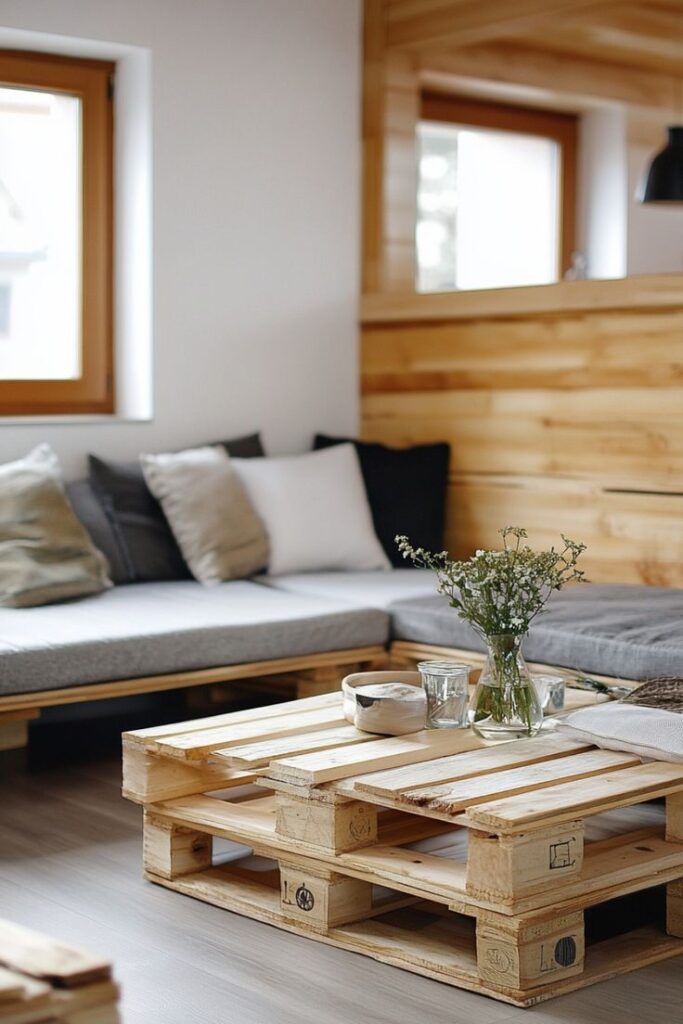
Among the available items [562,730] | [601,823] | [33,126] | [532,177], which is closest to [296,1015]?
[562,730]

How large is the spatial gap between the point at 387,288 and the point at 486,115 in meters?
1.22

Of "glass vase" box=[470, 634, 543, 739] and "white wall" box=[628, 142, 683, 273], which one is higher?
"white wall" box=[628, 142, 683, 273]

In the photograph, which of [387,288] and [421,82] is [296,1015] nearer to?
[387,288]

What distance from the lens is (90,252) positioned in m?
4.90

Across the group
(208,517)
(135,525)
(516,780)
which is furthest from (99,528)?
(516,780)

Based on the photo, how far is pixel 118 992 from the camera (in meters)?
1.74

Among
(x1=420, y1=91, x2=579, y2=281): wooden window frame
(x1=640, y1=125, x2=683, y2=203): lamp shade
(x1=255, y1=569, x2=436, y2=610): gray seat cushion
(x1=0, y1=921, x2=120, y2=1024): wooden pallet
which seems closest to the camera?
(x1=0, y1=921, x2=120, y2=1024): wooden pallet

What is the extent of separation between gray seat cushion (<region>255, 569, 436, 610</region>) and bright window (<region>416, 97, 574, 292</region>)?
66.5 inches

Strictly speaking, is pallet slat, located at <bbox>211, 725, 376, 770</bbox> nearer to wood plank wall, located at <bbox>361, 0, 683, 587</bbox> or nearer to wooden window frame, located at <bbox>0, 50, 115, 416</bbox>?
wood plank wall, located at <bbox>361, 0, 683, 587</bbox>

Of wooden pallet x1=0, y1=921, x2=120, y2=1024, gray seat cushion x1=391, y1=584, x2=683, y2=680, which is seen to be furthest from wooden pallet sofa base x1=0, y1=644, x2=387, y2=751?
wooden pallet x1=0, y1=921, x2=120, y2=1024

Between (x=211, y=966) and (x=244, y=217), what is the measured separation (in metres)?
3.10

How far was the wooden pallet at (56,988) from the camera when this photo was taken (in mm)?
1670

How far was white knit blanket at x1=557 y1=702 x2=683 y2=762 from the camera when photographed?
9.12 ft

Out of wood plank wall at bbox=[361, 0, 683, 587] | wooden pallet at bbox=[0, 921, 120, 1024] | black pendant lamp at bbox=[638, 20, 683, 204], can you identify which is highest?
black pendant lamp at bbox=[638, 20, 683, 204]
